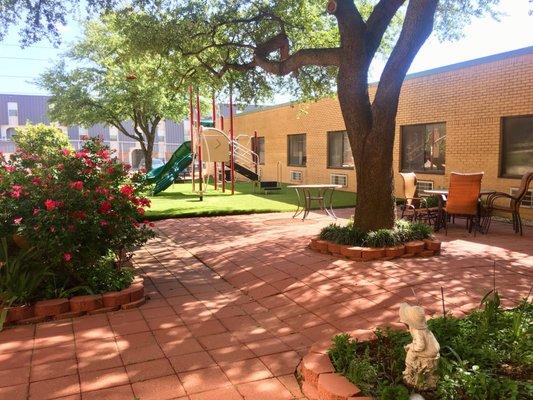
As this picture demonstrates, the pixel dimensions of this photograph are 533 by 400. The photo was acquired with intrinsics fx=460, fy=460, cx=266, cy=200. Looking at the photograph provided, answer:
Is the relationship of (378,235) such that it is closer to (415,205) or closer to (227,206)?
(415,205)

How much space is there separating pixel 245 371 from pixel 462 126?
1081cm

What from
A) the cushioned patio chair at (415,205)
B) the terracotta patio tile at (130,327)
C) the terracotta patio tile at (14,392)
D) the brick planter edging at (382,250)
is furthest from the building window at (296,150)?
the terracotta patio tile at (14,392)

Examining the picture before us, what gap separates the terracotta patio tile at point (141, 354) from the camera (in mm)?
3395

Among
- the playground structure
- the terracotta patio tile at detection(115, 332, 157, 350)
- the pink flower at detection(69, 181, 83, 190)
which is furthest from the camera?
the playground structure

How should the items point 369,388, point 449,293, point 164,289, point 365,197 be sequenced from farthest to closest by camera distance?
1. point 365,197
2. point 164,289
3. point 449,293
4. point 369,388

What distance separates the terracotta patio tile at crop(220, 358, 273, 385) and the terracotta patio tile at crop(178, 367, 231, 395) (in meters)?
0.05

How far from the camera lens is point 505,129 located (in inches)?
430

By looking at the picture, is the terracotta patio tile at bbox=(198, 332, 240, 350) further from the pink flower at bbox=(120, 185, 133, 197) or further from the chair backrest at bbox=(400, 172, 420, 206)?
the chair backrest at bbox=(400, 172, 420, 206)

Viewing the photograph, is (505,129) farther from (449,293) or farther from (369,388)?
(369,388)

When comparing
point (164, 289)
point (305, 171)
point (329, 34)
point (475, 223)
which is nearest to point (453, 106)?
point (329, 34)

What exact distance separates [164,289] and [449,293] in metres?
3.07

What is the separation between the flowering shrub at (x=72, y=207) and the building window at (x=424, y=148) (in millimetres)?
10266

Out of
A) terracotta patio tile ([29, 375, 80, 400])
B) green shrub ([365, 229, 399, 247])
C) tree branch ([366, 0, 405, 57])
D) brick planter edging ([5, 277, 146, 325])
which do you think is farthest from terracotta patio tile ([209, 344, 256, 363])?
tree branch ([366, 0, 405, 57])

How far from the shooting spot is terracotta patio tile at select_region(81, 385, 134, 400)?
285 centimetres
